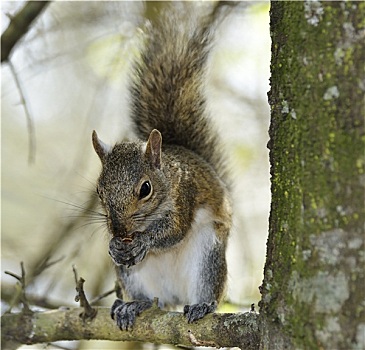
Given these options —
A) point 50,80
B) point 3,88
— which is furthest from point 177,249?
point 50,80

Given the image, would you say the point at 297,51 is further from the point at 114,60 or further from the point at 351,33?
the point at 114,60

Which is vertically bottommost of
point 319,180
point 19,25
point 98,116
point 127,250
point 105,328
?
point 105,328

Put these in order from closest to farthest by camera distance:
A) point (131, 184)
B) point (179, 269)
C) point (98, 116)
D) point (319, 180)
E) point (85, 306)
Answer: point (319, 180)
point (85, 306)
point (131, 184)
point (179, 269)
point (98, 116)

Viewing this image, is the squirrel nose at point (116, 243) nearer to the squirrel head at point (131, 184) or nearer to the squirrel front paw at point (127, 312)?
the squirrel head at point (131, 184)

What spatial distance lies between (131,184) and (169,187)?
21 cm

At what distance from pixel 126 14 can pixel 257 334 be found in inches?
62.0

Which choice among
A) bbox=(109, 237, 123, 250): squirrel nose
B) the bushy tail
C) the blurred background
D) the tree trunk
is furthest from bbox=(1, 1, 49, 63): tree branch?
the tree trunk

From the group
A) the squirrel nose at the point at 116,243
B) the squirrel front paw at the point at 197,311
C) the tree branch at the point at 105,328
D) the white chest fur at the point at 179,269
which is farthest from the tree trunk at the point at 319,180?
the white chest fur at the point at 179,269

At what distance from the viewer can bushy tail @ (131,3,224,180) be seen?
2316 mm

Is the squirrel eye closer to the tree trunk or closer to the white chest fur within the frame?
the white chest fur

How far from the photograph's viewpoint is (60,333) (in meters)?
1.85

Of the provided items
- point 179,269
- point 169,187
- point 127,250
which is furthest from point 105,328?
point 169,187

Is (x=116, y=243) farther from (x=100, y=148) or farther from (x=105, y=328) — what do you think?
(x=100, y=148)

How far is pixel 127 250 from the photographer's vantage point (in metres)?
1.95
